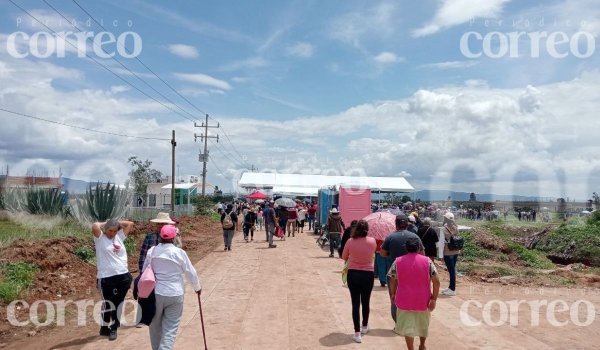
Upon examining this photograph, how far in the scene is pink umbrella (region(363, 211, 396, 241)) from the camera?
11719 mm

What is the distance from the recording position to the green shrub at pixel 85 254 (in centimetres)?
1458

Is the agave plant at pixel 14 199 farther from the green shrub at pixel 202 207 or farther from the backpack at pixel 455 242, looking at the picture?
the backpack at pixel 455 242

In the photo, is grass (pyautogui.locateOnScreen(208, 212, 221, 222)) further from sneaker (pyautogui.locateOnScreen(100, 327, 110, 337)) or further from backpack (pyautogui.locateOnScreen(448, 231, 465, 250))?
sneaker (pyautogui.locateOnScreen(100, 327, 110, 337))

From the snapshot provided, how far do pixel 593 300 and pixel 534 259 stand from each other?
9412 mm

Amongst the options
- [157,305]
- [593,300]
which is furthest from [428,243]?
[157,305]

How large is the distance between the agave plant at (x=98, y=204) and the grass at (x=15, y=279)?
1025cm

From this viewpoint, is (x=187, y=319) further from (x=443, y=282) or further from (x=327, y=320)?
(x=443, y=282)

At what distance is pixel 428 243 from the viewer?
10812mm

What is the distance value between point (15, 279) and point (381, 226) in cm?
765

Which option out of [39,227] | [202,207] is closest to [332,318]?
[39,227]

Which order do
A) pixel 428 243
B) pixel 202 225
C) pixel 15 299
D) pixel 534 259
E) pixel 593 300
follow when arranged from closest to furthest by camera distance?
1. pixel 15 299
2. pixel 428 243
3. pixel 593 300
4. pixel 534 259
5. pixel 202 225

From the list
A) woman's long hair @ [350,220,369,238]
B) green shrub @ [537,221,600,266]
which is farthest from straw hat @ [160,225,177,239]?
green shrub @ [537,221,600,266]

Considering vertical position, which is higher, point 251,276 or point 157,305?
point 157,305

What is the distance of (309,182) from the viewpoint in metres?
56.9
